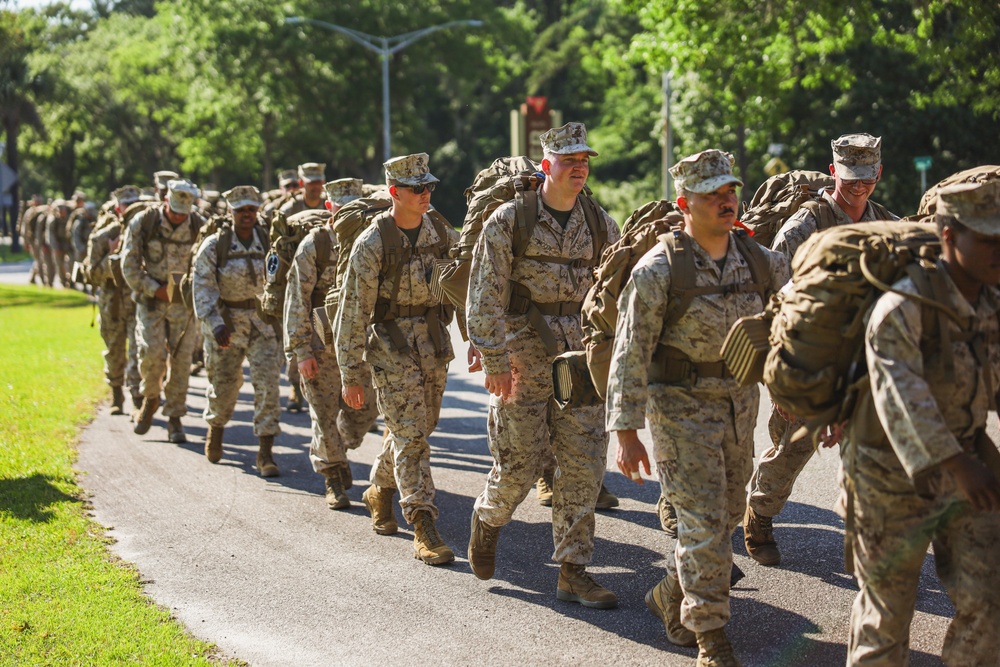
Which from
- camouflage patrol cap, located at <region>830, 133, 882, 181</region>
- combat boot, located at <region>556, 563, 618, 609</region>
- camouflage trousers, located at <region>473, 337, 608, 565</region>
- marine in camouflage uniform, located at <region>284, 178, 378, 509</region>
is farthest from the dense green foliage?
combat boot, located at <region>556, 563, 618, 609</region>

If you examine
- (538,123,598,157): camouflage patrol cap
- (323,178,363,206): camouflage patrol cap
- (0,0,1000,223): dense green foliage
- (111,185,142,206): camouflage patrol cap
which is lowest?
(323,178,363,206): camouflage patrol cap

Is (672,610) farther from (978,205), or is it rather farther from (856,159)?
(856,159)

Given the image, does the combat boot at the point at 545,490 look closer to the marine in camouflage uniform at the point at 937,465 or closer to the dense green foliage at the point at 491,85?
the marine in camouflage uniform at the point at 937,465

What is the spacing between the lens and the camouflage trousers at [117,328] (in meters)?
13.7

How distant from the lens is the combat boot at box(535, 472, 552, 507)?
29.5 feet

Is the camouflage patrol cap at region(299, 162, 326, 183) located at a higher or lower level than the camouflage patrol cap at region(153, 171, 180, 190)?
lower

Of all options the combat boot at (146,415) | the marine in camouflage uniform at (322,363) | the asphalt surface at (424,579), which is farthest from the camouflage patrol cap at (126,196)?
the marine in camouflage uniform at (322,363)

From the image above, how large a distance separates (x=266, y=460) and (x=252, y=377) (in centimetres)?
74

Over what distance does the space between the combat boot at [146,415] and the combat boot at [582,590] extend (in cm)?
658

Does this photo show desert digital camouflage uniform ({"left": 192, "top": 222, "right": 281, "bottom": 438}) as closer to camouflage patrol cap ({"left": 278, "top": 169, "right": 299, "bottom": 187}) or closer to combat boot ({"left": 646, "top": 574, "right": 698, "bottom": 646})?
camouflage patrol cap ({"left": 278, "top": 169, "right": 299, "bottom": 187})

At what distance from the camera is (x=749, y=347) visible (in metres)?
5.01

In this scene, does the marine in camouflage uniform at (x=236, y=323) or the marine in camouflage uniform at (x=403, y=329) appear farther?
the marine in camouflage uniform at (x=236, y=323)

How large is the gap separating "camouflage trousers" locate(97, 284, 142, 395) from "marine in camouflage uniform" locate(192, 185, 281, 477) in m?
3.25

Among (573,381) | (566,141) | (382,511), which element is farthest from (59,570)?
(566,141)
